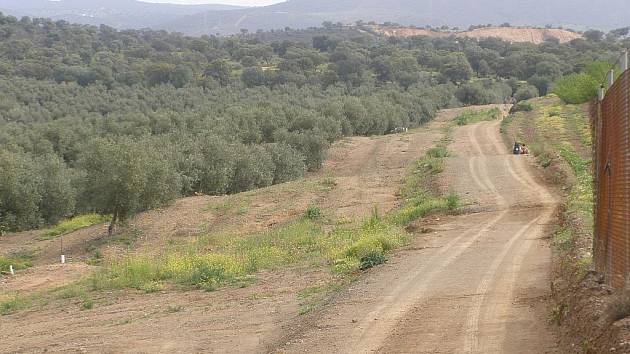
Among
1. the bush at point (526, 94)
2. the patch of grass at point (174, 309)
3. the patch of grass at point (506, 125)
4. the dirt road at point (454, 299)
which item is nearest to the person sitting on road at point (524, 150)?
the patch of grass at point (506, 125)

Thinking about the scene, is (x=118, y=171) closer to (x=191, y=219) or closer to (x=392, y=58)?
(x=191, y=219)

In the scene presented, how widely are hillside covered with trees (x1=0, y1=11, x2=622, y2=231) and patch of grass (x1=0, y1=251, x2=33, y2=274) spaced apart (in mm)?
3440

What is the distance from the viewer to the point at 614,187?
906cm

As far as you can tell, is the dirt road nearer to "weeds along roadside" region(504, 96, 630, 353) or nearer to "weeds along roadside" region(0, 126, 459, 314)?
"weeds along roadside" region(504, 96, 630, 353)

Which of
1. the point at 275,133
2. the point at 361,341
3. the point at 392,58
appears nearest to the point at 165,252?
the point at 361,341

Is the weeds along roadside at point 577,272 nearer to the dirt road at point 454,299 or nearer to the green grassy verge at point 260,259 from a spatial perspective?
the dirt road at point 454,299

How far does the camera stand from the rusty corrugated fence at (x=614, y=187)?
8.16 m

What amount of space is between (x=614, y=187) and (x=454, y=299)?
3.58 meters

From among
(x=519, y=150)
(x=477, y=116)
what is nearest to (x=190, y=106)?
(x=477, y=116)

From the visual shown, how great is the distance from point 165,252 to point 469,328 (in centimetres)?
1735

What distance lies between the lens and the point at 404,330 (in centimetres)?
1028

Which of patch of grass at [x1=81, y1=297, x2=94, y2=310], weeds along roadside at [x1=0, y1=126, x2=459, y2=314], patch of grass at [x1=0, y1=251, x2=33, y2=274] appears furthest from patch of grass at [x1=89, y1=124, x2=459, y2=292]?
patch of grass at [x1=0, y1=251, x2=33, y2=274]

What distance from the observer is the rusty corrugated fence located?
816 centimetres

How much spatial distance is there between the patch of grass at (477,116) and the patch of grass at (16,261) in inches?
1966
